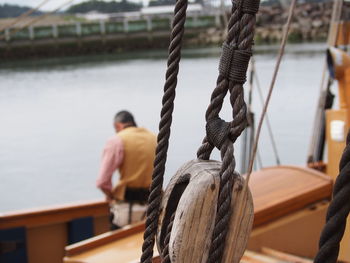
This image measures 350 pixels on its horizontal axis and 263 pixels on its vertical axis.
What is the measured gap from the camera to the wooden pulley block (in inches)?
34.9

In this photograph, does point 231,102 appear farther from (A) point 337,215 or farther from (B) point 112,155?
(B) point 112,155

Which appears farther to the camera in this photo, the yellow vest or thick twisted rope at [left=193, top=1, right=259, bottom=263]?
the yellow vest

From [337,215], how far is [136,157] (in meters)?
2.61

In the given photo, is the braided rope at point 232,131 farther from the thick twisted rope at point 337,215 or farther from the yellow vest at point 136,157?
the yellow vest at point 136,157

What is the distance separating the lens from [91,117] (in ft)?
50.9

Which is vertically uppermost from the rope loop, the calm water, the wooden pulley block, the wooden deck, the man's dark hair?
the rope loop

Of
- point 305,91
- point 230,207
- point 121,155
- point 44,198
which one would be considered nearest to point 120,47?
point 305,91

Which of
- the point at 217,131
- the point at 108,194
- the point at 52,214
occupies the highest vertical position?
the point at 217,131

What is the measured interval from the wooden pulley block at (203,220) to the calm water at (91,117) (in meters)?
8.49

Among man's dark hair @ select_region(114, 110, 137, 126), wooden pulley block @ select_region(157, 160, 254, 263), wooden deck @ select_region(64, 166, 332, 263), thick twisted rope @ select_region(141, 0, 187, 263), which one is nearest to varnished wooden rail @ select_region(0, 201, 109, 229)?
man's dark hair @ select_region(114, 110, 137, 126)

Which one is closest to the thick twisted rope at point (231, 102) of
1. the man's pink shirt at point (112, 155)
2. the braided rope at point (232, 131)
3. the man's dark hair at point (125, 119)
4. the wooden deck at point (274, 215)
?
the braided rope at point (232, 131)

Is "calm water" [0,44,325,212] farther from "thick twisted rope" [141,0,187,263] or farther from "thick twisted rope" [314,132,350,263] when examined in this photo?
"thick twisted rope" [314,132,350,263]

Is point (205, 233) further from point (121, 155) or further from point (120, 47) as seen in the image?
point (120, 47)

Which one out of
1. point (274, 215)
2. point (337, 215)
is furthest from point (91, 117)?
point (337, 215)
